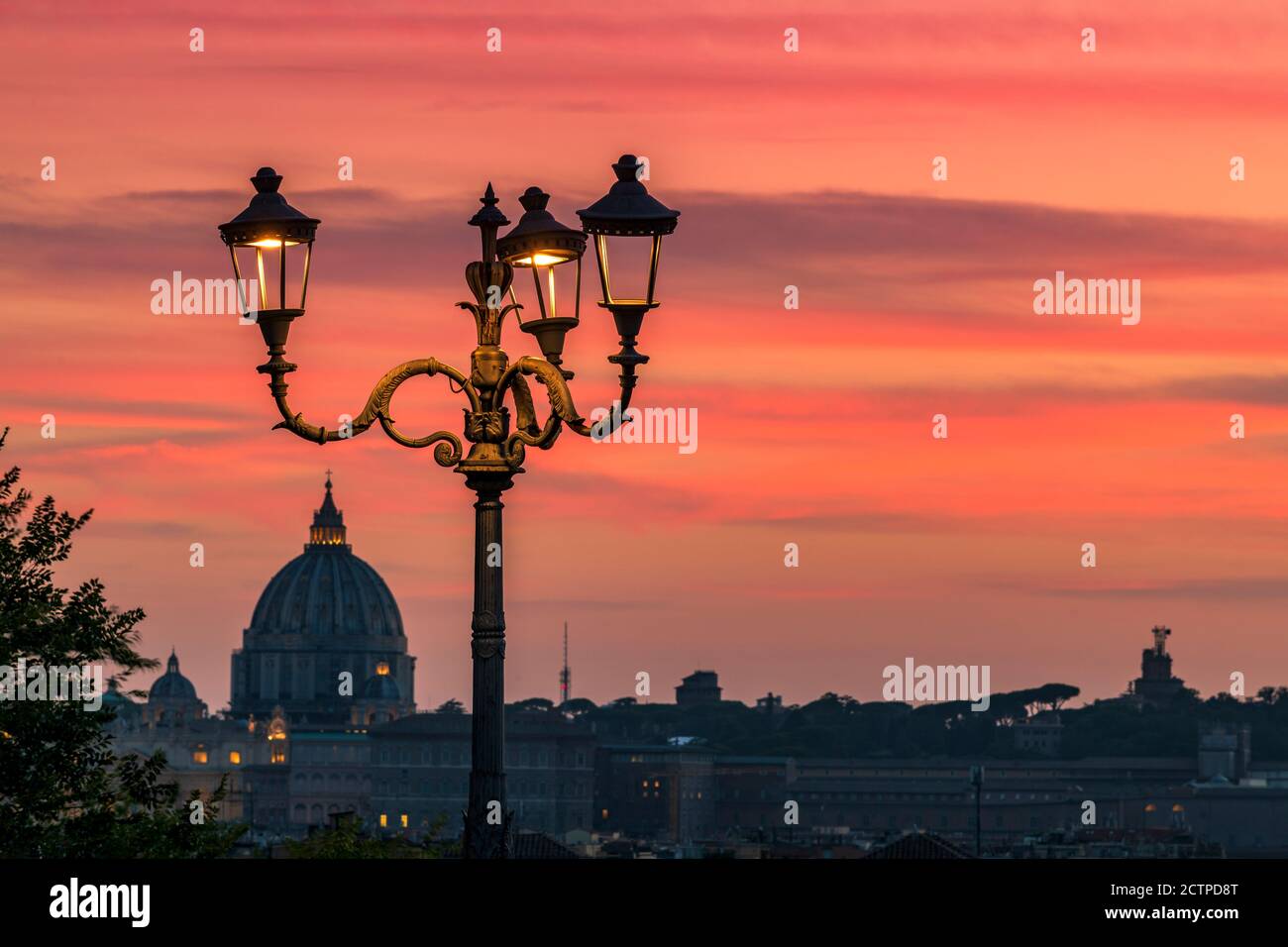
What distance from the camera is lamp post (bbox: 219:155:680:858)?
11.6 m

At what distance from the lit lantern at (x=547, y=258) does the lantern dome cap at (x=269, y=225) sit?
35.6 inches

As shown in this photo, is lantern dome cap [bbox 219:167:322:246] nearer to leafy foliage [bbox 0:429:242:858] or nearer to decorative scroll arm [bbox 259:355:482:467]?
decorative scroll arm [bbox 259:355:482:467]

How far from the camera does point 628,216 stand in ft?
37.9

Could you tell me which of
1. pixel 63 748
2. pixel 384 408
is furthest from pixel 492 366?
pixel 63 748

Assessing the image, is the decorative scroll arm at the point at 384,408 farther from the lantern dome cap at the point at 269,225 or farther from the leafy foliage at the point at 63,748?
the leafy foliage at the point at 63,748

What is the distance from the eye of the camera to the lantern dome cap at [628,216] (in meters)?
11.5

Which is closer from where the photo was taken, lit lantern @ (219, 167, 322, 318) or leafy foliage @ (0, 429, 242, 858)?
lit lantern @ (219, 167, 322, 318)

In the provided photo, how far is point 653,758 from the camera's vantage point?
655ft

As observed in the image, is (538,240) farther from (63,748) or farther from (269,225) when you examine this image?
(63,748)

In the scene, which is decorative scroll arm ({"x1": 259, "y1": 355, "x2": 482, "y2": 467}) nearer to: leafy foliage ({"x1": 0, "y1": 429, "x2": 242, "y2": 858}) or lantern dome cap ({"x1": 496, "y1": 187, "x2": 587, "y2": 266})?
lantern dome cap ({"x1": 496, "y1": 187, "x2": 587, "y2": 266})

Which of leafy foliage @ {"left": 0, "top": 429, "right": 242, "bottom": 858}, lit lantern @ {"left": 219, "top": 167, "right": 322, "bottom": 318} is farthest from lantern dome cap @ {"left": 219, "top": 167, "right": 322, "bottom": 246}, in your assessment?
leafy foliage @ {"left": 0, "top": 429, "right": 242, "bottom": 858}

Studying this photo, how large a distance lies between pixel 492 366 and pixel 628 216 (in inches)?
39.2
